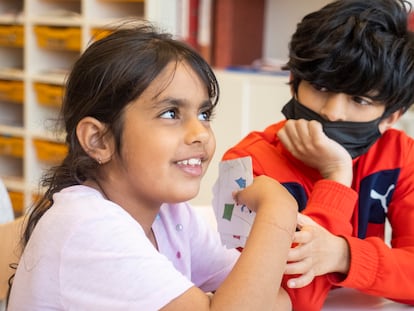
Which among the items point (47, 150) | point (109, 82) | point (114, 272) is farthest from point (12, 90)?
point (114, 272)

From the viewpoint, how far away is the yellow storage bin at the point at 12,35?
3.36 m

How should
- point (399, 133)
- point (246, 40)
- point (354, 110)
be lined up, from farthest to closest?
1. point (246, 40)
2. point (399, 133)
3. point (354, 110)

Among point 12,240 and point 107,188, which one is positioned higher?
point 107,188

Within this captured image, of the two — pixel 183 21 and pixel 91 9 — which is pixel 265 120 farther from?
pixel 91 9

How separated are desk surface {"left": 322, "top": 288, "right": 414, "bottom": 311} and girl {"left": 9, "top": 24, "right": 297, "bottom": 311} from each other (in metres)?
0.14

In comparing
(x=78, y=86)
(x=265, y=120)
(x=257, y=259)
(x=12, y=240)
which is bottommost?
(x=265, y=120)

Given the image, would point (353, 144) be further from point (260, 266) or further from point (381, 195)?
point (260, 266)

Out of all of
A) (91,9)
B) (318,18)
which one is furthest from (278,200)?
(91,9)

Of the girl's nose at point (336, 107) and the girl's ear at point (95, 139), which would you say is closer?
the girl's ear at point (95, 139)

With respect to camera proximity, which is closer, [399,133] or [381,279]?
[381,279]

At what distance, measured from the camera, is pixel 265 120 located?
2.74m

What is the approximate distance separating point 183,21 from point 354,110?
1.80 m

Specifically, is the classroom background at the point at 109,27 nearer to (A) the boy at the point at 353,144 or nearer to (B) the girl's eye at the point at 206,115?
(A) the boy at the point at 353,144

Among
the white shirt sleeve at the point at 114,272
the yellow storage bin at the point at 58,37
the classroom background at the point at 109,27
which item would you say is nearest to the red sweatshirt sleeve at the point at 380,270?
the white shirt sleeve at the point at 114,272
